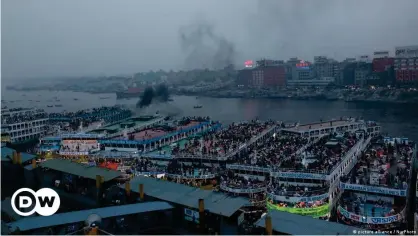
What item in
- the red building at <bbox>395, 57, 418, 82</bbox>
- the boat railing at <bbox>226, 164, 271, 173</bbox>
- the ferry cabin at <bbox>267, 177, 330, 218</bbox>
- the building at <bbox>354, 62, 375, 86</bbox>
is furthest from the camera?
the building at <bbox>354, 62, 375, 86</bbox>

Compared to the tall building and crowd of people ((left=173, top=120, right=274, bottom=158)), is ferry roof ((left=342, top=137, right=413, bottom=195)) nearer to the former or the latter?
crowd of people ((left=173, top=120, right=274, bottom=158))

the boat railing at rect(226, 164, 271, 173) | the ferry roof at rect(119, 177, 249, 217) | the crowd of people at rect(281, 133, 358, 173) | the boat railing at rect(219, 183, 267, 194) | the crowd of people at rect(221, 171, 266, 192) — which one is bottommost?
the boat railing at rect(219, 183, 267, 194)

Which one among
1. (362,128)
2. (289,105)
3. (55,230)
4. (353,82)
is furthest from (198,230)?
(353,82)

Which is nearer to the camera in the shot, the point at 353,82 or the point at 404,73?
the point at 404,73

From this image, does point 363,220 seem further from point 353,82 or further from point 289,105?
point 353,82

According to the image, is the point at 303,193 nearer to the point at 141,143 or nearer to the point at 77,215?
the point at 77,215

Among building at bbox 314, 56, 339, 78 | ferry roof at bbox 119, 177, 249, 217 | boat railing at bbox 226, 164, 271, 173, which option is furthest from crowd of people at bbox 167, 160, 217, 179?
building at bbox 314, 56, 339, 78

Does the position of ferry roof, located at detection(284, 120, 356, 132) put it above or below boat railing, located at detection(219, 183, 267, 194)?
above
